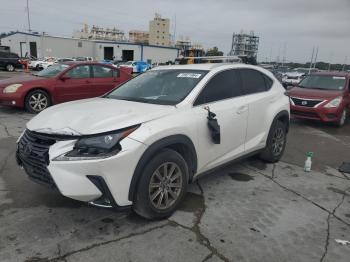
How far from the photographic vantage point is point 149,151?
10.3 ft

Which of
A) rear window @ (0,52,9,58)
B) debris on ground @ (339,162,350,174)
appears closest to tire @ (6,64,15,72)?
rear window @ (0,52,9,58)

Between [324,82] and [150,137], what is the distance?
8.68m

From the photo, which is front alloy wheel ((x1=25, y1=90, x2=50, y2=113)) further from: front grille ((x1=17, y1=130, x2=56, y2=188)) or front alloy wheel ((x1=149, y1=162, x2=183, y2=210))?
front alloy wheel ((x1=149, y1=162, x2=183, y2=210))

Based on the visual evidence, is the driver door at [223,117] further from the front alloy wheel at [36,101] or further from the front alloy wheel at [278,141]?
the front alloy wheel at [36,101]

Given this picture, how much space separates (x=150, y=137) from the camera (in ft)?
10.3

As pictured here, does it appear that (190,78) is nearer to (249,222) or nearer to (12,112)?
(249,222)

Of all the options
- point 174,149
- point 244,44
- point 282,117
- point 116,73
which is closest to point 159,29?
point 244,44

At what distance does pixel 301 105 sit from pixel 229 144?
5.85 meters

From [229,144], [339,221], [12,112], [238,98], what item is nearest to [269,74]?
[238,98]

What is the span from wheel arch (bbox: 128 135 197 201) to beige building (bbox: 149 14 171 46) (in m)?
→ 119

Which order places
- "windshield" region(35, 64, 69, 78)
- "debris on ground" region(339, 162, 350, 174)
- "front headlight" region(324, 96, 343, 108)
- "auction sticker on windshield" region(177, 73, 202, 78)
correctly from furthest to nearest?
"windshield" region(35, 64, 69, 78) → "front headlight" region(324, 96, 343, 108) → "debris on ground" region(339, 162, 350, 174) → "auction sticker on windshield" region(177, 73, 202, 78)

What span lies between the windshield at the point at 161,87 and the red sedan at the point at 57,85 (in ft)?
15.6

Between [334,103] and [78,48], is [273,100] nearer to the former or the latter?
[334,103]

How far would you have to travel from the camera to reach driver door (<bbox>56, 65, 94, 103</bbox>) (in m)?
9.02
